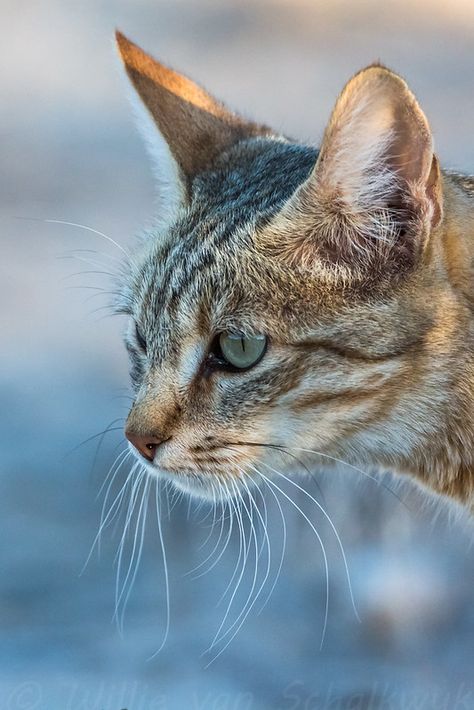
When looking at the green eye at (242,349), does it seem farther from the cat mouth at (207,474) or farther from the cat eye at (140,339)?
the cat eye at (140,339)

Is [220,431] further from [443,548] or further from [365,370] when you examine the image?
[443,548]

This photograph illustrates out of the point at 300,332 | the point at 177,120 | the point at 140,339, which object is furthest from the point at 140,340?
the point at 177,120

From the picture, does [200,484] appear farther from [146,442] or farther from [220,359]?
[220,359]

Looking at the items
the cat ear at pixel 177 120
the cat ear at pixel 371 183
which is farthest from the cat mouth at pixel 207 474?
the cat ear at pixel 177 120

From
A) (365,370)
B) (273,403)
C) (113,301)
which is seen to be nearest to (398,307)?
(365,370)

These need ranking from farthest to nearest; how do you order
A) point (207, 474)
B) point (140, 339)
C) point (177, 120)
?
point (177, 120) < point (140, 339) < point (207, 474)
